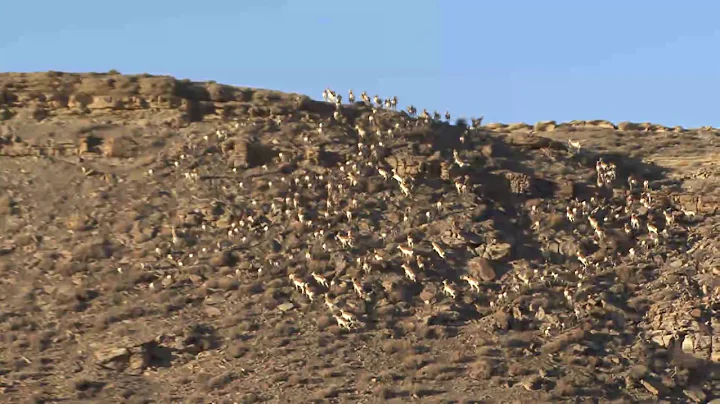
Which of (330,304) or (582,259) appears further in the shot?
(582,259)

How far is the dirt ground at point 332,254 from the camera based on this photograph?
28.7m

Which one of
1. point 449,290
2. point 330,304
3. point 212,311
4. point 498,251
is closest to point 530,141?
point 498,251

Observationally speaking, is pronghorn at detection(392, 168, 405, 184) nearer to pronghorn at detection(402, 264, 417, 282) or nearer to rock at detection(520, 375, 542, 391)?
pronghorn at detection(402, 264, 417, 282)

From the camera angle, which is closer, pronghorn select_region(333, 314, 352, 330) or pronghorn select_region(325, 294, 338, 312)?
pronghorn select_region(333, 314, 352, 330)

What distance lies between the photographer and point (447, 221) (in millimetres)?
33938

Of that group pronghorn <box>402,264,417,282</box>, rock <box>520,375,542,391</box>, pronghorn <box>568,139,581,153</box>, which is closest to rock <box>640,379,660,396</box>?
rock <box>520,375,542,391</box>

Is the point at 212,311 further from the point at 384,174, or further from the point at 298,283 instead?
the point at 384,174

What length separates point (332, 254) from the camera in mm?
32531

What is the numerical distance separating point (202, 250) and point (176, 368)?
14.2 ft

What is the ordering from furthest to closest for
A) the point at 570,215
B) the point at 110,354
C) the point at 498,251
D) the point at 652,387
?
the point at 570,215
the point at 498,251
the point at 110,354
the point at 652,387

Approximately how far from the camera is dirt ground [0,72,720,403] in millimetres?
28734

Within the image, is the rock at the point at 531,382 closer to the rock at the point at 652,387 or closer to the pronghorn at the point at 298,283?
the rock at the point at 652,387

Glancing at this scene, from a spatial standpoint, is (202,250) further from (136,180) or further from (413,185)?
(413,185)

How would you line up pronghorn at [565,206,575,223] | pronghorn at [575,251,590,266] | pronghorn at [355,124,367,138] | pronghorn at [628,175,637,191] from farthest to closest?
pronghorn at [355,124,367,138] < pronghorn at [628,175,637,191] < pronghorn at [565,206,575,223] < pronghorn at [575,251,590,266]
